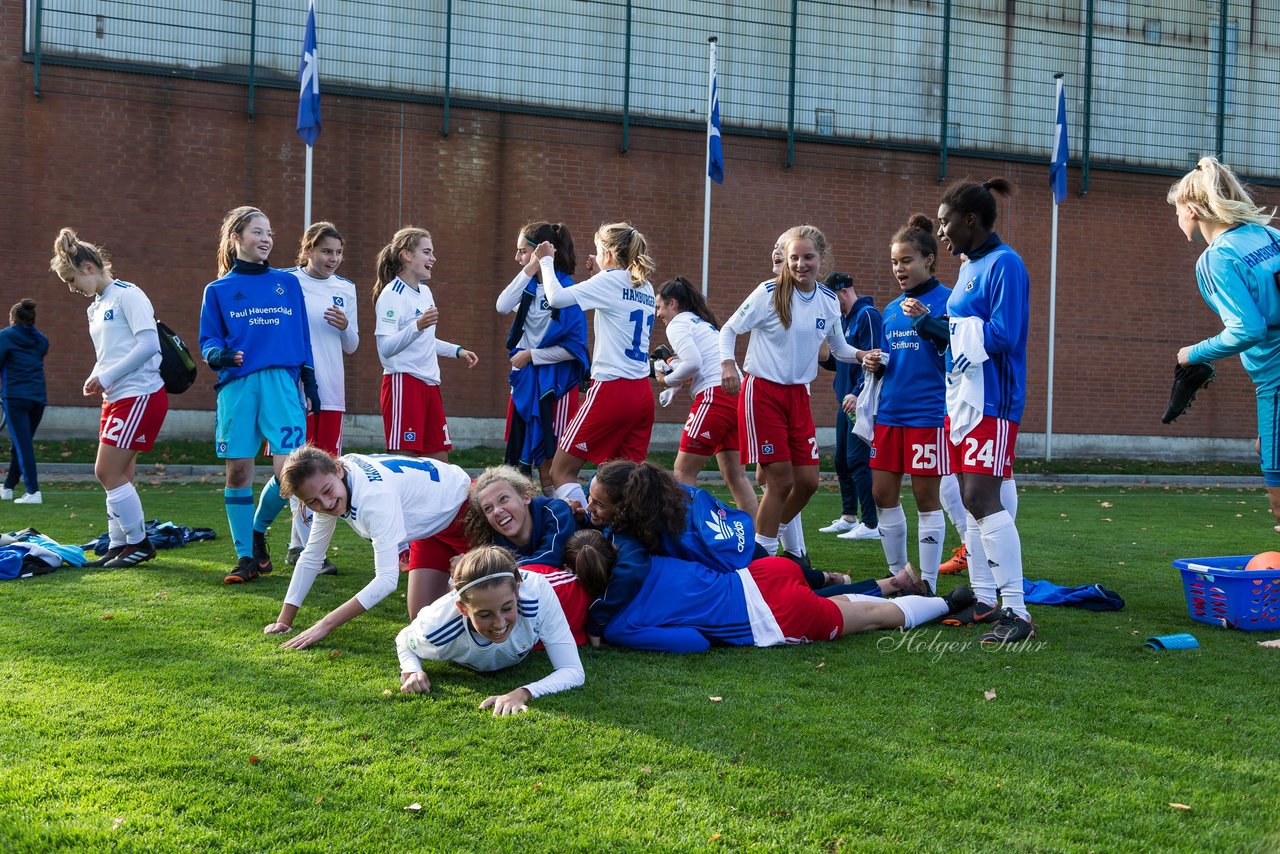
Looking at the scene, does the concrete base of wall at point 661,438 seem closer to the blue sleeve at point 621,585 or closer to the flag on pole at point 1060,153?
the flag on pole at point 1060,153

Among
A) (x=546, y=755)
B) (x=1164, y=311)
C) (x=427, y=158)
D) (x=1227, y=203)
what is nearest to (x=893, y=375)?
(x=1227, y=203)

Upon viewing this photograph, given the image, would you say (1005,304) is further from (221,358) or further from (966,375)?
(221,358)

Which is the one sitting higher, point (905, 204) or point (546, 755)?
point (905, 204)

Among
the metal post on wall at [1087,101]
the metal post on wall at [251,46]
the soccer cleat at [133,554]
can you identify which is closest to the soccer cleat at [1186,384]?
the soccer cleat at [133,554]

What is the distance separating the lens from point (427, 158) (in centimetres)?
1747

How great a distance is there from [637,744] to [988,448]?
2429 mm

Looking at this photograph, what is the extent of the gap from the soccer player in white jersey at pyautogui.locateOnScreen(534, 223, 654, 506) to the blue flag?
10.2m

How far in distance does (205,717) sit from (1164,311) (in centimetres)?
2062

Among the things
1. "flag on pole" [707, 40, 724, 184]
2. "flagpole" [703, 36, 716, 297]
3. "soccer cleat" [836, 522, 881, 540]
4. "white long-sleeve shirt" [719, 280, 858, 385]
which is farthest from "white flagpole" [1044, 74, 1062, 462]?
"white long-sleeve shirt" [719, 280, 858, 385]

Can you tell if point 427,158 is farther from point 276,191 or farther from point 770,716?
point 770,716

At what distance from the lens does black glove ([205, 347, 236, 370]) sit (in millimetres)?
6305

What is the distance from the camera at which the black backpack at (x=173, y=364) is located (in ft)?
23.5

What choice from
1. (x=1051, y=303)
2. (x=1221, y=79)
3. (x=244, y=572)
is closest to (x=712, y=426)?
(x=244, y=572)

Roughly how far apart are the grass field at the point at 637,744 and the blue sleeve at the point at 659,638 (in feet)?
0.34
